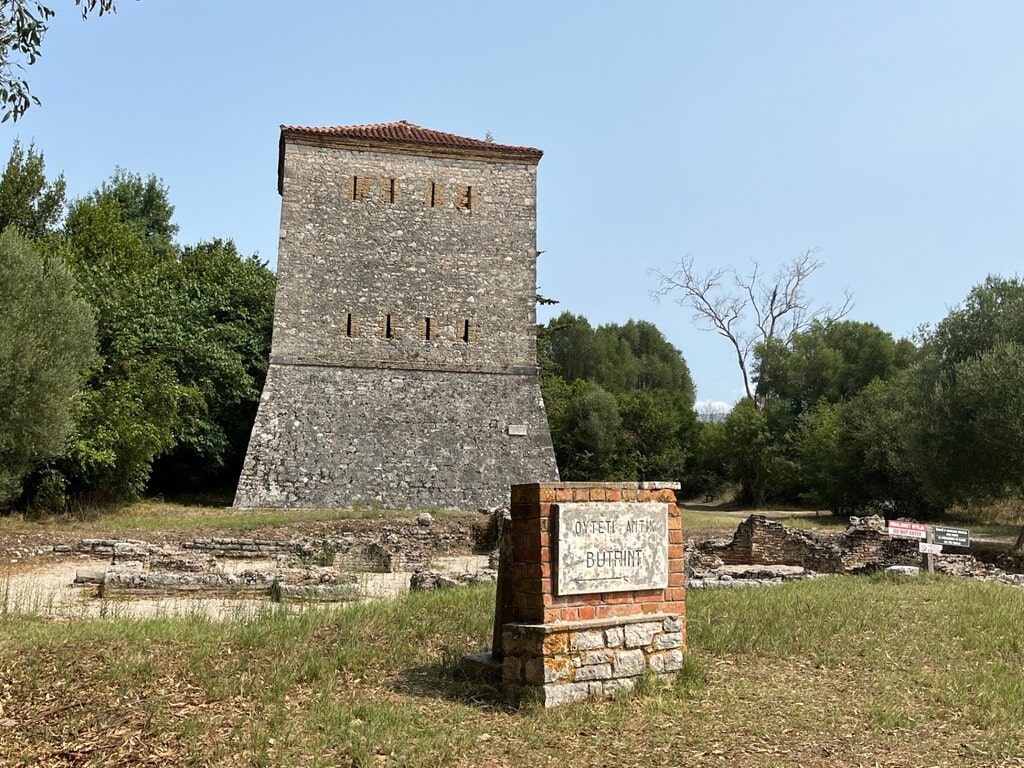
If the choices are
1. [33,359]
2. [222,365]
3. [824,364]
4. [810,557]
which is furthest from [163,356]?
[824,364]

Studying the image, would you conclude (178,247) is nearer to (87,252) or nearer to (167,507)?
(87,252)

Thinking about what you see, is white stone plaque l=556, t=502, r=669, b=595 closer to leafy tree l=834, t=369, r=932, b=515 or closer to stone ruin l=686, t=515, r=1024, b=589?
stone ruin l=686, t=515, r=1024, b=589

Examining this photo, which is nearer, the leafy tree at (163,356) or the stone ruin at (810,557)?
the stone ruin at (810,557)

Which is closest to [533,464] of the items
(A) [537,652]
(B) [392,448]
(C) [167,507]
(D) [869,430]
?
(B) [392,448]

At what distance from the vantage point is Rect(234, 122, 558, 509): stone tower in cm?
2197

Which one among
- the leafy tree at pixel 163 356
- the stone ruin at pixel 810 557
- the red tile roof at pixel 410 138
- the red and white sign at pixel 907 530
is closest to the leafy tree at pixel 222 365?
the leafy tree at pixel 163 356

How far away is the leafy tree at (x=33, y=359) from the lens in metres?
16.1

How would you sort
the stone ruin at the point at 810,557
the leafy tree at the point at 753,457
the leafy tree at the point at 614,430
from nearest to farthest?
1. the stone ruin at the point at 810,557
2. the leafy tree at the point at 753,457
3. the leafy tree at the point at 614,430

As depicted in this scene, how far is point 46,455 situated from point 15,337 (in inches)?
102

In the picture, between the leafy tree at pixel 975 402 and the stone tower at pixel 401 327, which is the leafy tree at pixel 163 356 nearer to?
the stone tower at pixel 401 327

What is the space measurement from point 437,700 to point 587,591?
1190 mm

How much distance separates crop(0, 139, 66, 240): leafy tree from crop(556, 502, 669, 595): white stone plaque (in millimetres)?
28354

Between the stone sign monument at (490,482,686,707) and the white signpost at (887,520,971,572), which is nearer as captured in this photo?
the stone sign monument at (490,482,686,707)

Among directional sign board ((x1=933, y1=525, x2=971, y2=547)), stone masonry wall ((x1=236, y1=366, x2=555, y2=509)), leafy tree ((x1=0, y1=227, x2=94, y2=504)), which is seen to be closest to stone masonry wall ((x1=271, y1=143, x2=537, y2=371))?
stone masonry wall ((x1=236, y1=366, x2=555, y2=509))
